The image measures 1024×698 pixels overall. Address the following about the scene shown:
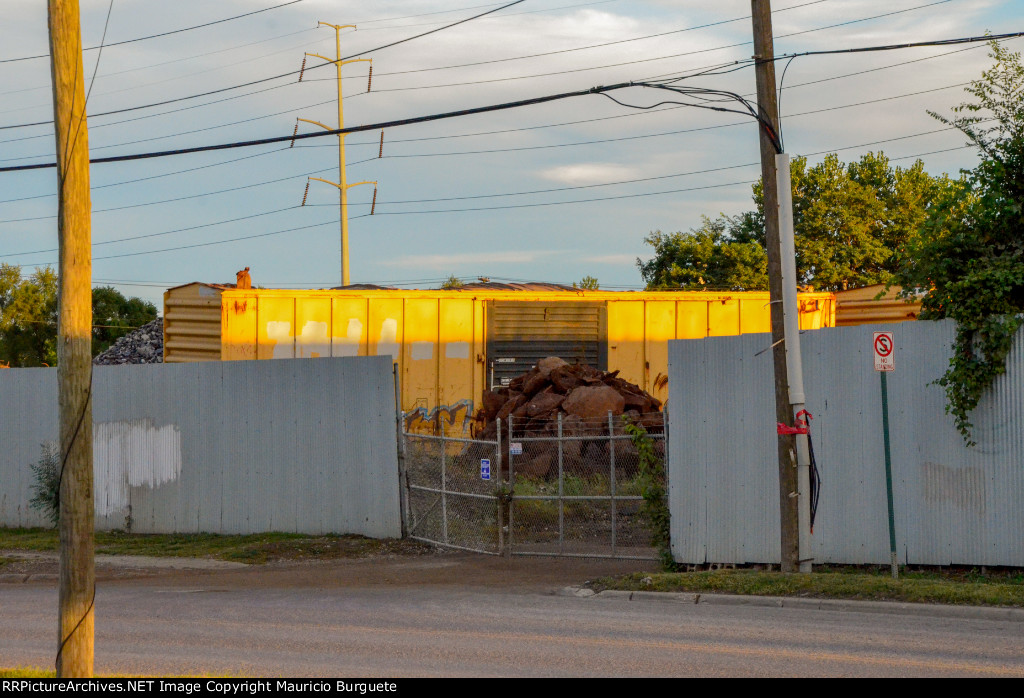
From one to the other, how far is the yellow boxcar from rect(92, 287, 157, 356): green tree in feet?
131

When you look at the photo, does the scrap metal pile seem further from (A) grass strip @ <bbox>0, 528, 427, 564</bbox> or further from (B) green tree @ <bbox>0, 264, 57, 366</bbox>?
(B) green tree @ <bbox>0, 264, 57, 366</bbox>

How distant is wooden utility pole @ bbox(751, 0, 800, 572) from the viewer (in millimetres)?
13008

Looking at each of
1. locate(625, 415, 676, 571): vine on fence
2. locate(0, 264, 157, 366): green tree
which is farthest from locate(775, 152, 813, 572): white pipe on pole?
locate(0, 264, 157, 366): green tree

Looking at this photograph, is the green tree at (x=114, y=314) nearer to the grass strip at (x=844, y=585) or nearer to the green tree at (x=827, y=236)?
the green tree at (x=827, y=236)

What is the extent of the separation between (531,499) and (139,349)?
17.5 meters

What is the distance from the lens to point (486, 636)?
10266 millimetres

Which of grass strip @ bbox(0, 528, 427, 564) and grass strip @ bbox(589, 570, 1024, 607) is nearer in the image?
grass strip @ bbox(589, 570, 1024, 607)

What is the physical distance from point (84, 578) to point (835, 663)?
569 centimetres

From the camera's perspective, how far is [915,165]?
1972 inches

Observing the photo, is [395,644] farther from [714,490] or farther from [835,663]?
[714,490]

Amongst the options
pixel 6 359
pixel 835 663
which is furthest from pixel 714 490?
pixel 6 359

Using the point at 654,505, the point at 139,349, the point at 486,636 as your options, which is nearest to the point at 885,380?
the point at 654,505

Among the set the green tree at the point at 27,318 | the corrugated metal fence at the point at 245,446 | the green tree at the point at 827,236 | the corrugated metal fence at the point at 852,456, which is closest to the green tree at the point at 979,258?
the corrugated metal fence at the point at 852,456

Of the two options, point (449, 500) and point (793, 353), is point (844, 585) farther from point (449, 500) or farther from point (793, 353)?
point (449, 500)
